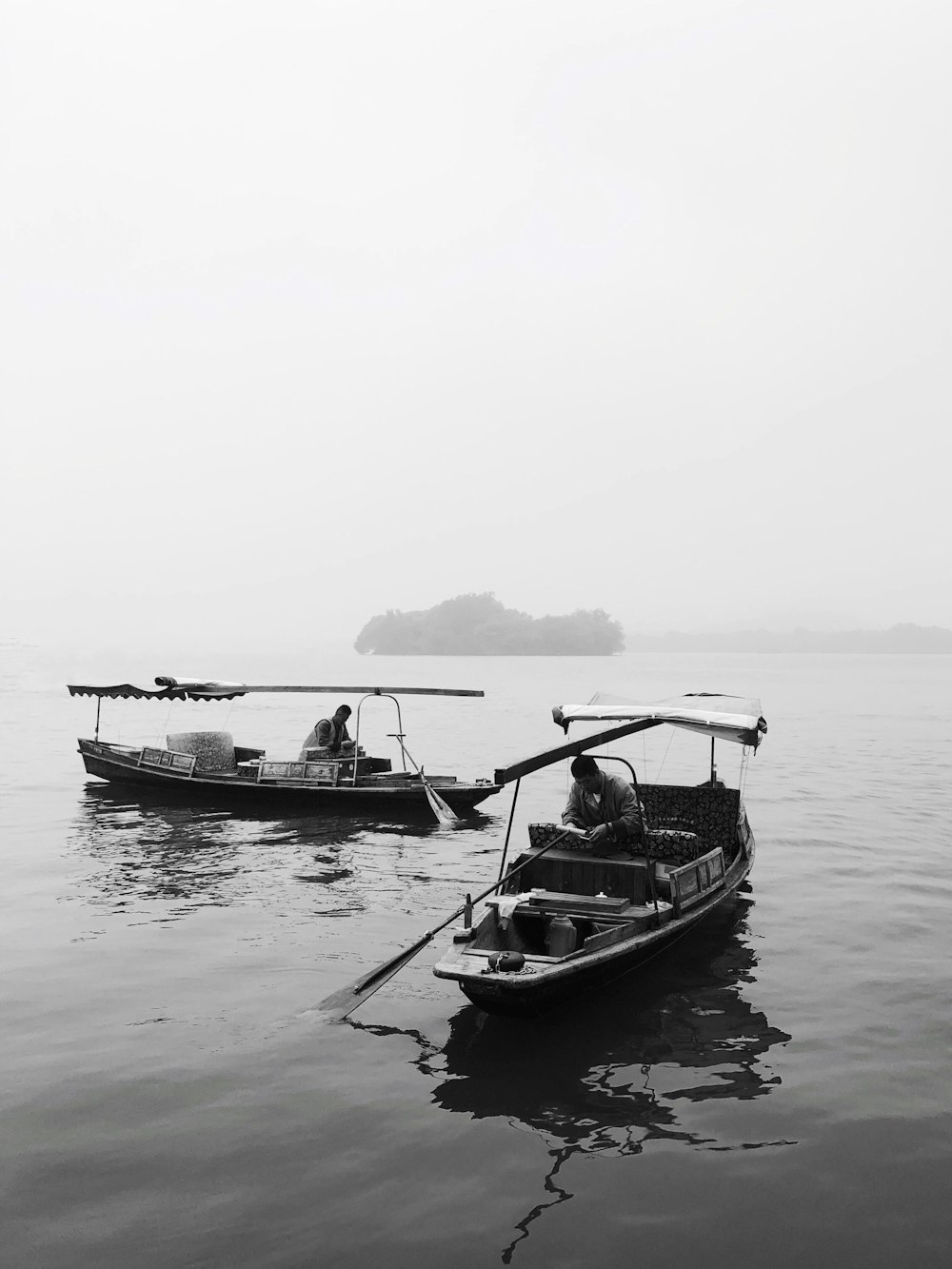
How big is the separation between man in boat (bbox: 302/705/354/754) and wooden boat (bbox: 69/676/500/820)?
0.20m

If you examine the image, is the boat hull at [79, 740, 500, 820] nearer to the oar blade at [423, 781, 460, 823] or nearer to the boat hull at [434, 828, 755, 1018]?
the oar blade at [423, 781, 460, 823]

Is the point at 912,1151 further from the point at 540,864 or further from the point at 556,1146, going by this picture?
the point at 540,864

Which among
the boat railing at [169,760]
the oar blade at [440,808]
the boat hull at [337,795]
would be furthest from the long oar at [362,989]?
the boat railing at [169,760]

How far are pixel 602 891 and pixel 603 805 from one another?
1323 millimetres

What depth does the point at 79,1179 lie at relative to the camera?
6523 millimetres

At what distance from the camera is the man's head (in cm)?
1152

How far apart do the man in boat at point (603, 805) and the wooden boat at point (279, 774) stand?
8725 millimetres

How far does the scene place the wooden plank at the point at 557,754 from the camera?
10.3m

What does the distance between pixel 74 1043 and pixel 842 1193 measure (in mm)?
7103

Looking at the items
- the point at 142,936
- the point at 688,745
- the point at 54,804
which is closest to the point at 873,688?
the point at 688,745

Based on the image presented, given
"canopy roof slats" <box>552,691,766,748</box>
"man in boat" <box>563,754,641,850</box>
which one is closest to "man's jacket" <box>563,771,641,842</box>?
"man in boat" <box>563,754,641,850</box>

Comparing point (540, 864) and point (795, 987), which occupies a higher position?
point (540, 864)

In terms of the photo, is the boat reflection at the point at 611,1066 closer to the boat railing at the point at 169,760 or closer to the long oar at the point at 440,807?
the long oar at the point at 440,807

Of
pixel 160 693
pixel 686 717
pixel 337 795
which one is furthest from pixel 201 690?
pixel 686 717
